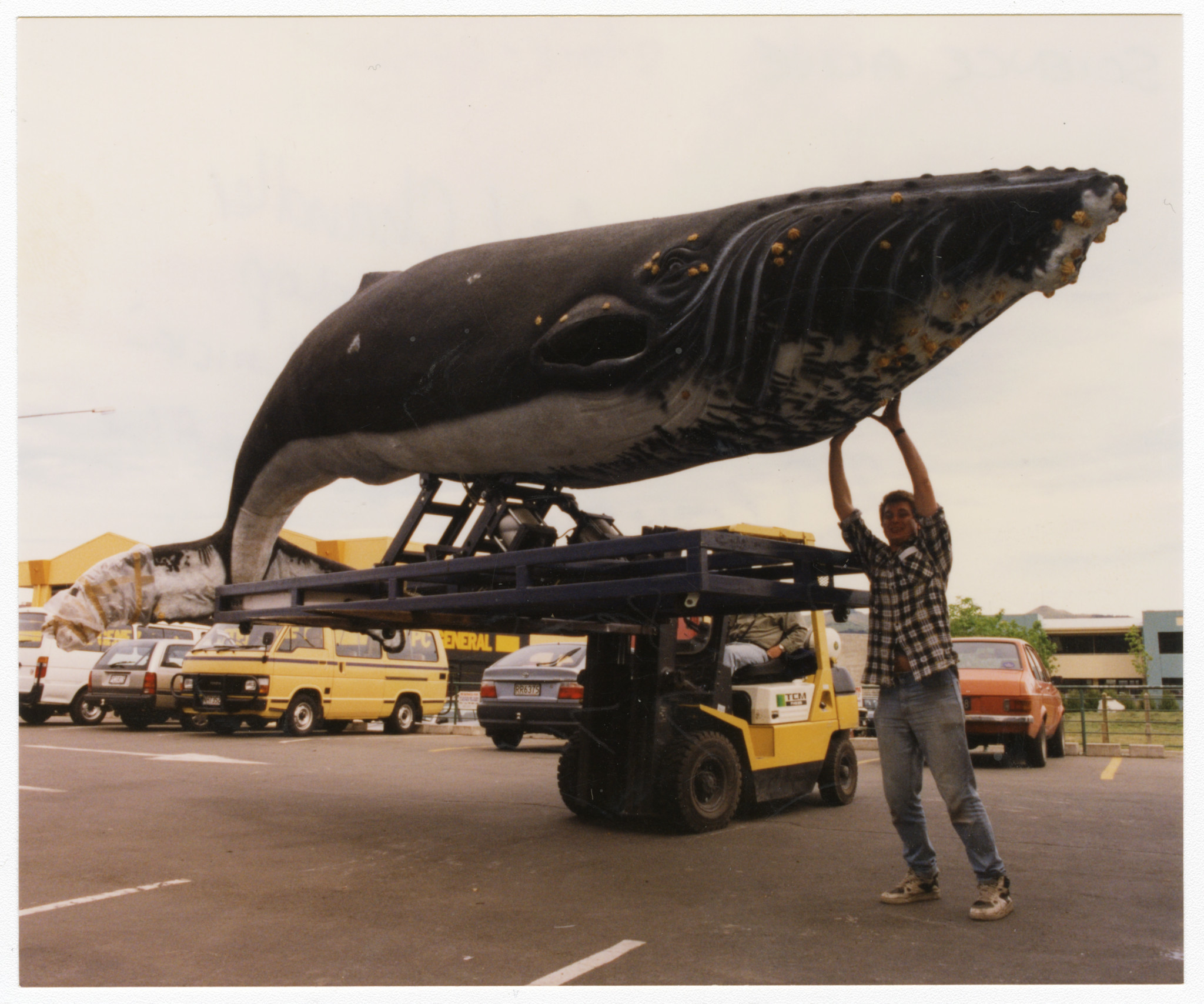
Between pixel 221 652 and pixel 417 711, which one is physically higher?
pixel 221 652

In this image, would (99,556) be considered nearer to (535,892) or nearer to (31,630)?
(535,892)

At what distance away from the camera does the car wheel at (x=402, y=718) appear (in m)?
14.1

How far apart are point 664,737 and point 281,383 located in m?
3.00

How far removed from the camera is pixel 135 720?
1362 cm

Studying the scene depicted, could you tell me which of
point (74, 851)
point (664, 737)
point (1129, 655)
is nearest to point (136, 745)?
point (74, 851)

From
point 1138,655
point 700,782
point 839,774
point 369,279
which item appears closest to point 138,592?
point 369,279

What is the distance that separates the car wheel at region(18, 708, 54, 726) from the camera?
14.1m

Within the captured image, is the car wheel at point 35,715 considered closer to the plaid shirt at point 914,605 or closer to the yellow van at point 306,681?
the yellow van at point 306,681

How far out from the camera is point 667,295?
12.5 ft

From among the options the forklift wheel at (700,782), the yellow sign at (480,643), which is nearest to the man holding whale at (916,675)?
the forklift wheel at (700,782)

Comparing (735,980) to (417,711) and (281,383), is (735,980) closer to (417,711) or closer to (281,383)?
(281,383)

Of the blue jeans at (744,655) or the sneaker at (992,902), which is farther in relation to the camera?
the blue jeans at (744,655)

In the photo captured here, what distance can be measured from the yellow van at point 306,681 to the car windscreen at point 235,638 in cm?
2

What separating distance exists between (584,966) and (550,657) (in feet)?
25.1
